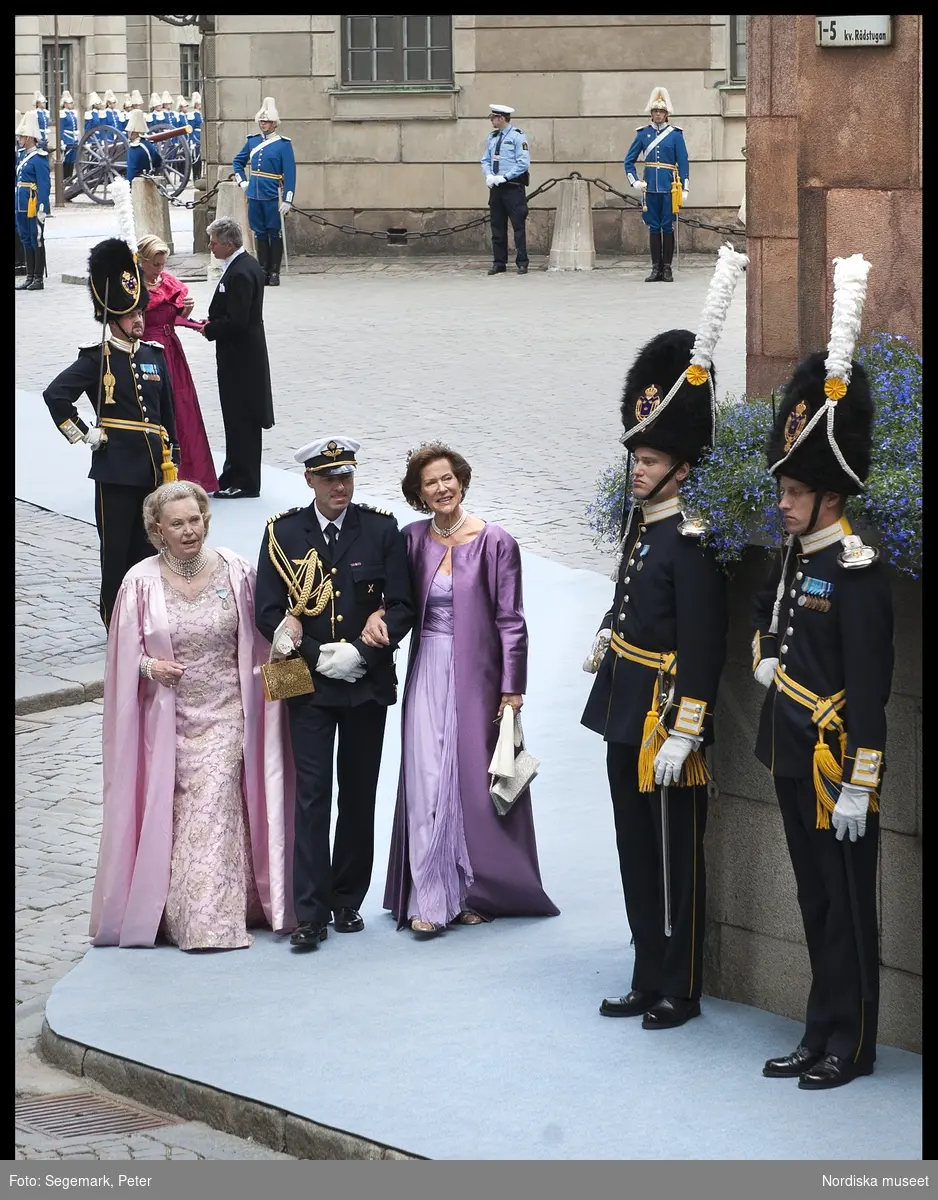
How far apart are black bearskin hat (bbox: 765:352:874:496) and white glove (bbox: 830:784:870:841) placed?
0.81m

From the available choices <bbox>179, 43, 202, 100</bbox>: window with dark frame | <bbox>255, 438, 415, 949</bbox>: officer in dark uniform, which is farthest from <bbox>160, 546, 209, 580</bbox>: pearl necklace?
<bbox>179, 43, 202, 100</bbox>: window with dark frame

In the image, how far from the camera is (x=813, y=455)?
5.82 meters

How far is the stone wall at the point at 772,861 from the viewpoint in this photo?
19.7 feet

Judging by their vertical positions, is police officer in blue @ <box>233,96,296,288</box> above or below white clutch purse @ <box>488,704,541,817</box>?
above

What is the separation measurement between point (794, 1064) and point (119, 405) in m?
6.04

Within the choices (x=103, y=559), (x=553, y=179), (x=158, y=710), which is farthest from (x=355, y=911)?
(x=553, y=179)

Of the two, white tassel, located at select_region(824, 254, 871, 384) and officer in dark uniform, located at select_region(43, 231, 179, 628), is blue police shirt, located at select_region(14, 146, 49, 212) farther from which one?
white tassel, located at select_region(824, 254, 871, 384)

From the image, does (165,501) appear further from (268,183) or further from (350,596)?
(268,183)

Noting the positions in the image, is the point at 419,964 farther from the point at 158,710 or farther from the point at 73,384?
the point at 73,384

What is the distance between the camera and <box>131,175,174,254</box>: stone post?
89.7 ft

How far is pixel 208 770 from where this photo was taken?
7441 millimetres

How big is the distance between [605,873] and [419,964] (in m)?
1.08
